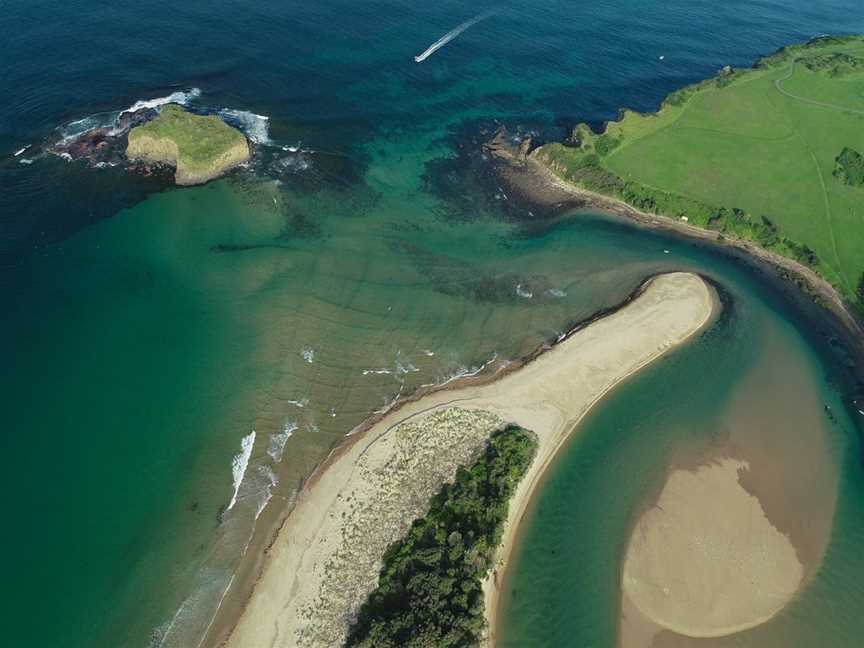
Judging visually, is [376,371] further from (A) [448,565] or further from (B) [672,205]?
(B) [672,205]

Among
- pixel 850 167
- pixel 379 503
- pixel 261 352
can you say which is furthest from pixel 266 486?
pixel 850 167

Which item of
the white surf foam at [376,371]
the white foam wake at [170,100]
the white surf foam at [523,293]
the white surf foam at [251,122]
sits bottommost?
the white surf foam at [376,371]

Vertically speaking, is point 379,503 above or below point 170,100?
below

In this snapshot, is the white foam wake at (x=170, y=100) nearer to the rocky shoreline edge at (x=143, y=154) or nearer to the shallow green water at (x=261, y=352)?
the rocky shoreline edge at (x=143, y=154)

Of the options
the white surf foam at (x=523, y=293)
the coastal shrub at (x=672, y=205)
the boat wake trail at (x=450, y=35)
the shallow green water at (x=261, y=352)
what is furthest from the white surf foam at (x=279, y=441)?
the boat wake trail at (x=450, y=35)

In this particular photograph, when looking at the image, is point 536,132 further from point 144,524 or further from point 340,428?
point 144,524

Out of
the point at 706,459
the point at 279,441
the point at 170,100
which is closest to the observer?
the point at 279,441

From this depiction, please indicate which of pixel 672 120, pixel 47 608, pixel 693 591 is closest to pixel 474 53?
pixel 672 120

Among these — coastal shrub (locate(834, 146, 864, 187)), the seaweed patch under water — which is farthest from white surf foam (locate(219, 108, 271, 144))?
coastal shrub (locate(834, 146, 864, 187))
